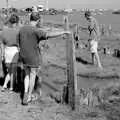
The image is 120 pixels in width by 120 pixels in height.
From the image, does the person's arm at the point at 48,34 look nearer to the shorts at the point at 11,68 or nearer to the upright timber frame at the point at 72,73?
the upright timber frame at the point at 72,73

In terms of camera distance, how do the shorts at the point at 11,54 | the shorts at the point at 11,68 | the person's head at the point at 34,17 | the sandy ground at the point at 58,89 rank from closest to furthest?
1. the sandy ground at the point at 58,89
2. the person's head at the point at 34,17
3. the shorts at the point at 11,54
4. the shorts at the point at 11,68

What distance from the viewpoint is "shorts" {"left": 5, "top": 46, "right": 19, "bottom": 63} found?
241 inches

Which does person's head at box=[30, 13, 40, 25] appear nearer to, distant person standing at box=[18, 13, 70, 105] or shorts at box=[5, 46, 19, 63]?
distant person standing at box=[18, 13, 70, 105]

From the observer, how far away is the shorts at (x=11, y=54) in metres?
6.12

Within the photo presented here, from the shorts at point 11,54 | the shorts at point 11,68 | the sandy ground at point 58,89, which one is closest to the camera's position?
the sandy ground at point 58,89

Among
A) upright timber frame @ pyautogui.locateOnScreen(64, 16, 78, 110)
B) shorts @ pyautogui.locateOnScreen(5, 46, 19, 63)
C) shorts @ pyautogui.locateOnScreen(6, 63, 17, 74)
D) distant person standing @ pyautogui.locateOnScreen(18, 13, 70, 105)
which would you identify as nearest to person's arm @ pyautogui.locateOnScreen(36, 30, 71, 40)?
distant person standing @ pyautogui.locateOnScreen(18, 13, 70, 105)

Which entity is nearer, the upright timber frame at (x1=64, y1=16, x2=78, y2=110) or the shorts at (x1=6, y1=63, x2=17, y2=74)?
the upright timber frame at (x1=64, y1=16, x2=78, y2=110)

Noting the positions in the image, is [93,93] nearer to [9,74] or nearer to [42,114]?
[42,114]

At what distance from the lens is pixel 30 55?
5.42 meters

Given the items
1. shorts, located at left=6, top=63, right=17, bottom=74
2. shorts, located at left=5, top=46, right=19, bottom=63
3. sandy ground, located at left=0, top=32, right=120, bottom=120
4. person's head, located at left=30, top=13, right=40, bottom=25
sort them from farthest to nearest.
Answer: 1. shorts, located at left=6, top=63, right=17, bottom=74
2. shorts, located at left=5, top=46, right=19, bottom=63
3. person's head, located at left=30, top=13, right=40, bottom=25
4. sandy ground, located at left=0, top=32, right=120, bottom=120

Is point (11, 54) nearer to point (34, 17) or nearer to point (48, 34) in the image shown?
point (34, 17)

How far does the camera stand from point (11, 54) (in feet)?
20.1

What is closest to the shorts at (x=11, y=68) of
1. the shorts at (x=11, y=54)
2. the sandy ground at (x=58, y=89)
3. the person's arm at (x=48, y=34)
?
the shorts at (x=11, y=54)

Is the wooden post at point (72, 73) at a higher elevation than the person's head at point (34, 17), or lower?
lower
